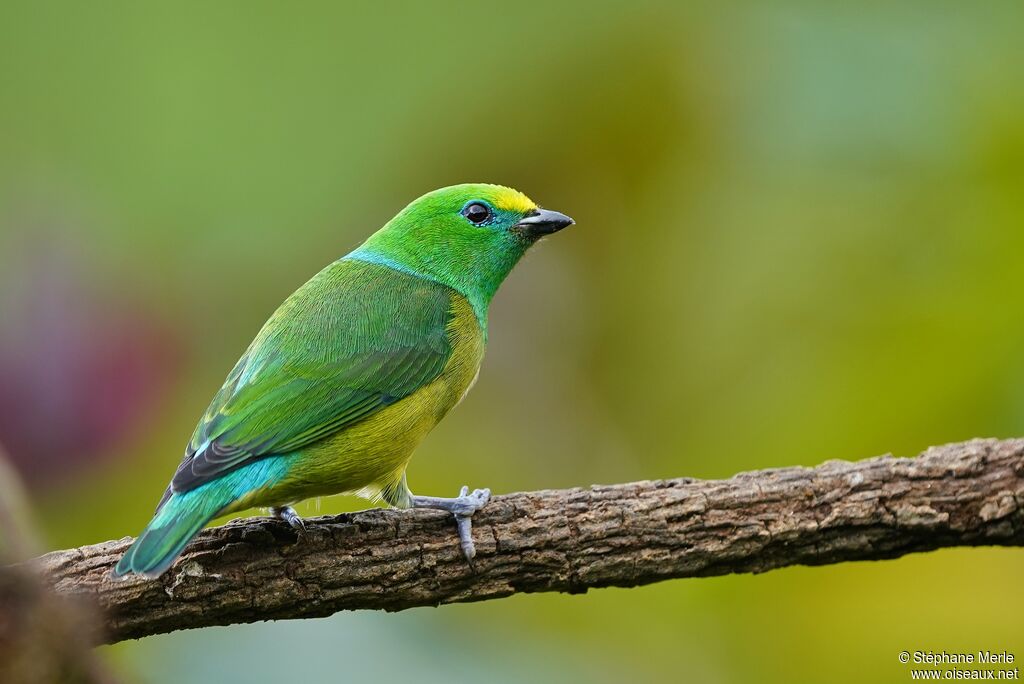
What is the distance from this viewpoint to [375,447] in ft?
11.2

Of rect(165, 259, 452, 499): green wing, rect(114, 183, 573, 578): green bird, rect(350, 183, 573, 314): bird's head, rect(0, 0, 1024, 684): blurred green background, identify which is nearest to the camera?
rect(114, 183, 573, 578): green bird

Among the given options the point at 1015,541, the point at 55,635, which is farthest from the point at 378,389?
the point at 55,635

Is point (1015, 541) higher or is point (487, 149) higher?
point (487, 149)

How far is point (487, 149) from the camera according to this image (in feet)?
16.5

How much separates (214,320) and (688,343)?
6.49 feet

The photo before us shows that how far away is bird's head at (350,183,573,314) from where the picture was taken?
4266 mm

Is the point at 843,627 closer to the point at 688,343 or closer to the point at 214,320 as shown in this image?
the point at 688,343

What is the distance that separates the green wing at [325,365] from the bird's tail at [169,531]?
0.17 ft

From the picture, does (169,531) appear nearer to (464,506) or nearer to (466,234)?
(464,506)

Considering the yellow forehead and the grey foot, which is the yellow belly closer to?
the grey foot

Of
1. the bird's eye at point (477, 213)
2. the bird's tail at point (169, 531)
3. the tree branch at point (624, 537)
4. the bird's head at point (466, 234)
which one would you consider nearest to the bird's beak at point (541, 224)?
the bird's head at point (466, 234)

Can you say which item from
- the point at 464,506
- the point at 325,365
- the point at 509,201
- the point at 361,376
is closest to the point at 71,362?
the point at 325,365

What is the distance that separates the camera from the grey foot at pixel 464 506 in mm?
3199

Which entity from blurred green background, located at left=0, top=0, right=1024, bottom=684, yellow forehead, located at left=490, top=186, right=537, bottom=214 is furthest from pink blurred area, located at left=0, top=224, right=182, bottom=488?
→ yellow forehead, located at left=490, top=186, right=537, bottom=214
